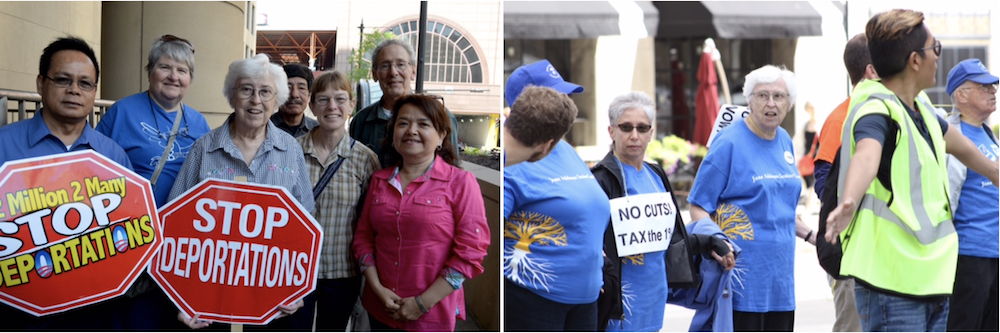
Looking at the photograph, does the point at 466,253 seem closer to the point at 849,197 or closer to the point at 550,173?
the point at 550,173

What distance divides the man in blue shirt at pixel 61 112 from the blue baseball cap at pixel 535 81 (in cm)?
159

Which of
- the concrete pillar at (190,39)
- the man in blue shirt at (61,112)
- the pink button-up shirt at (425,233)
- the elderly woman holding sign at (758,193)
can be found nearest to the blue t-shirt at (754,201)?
the elderly woman holding sign at (758,193)

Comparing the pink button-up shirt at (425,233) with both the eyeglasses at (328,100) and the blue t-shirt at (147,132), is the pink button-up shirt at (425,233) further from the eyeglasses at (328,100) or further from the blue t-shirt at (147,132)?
the blue t-shirt at (147,132)

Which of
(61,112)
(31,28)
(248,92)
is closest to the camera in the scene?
(61,112)

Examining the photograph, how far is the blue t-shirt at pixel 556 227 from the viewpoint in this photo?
3795 millimetres

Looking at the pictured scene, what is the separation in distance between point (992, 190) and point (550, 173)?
196 cm

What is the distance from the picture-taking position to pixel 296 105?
414 centimetres

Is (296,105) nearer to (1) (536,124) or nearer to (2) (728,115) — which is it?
(1) (536,124)

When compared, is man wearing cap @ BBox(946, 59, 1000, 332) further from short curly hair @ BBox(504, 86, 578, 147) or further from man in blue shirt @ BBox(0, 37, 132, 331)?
man in blue shirt @ BBox(0, 37, 132, 331)

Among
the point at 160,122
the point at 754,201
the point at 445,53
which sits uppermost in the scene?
the point at 445,53

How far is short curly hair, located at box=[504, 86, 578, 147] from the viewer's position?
3812 millimetres

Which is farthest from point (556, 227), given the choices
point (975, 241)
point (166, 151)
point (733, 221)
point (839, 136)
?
point (975, 241)

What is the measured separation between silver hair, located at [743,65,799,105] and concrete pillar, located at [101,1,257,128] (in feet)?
7.04

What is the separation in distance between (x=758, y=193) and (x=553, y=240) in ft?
2.99
